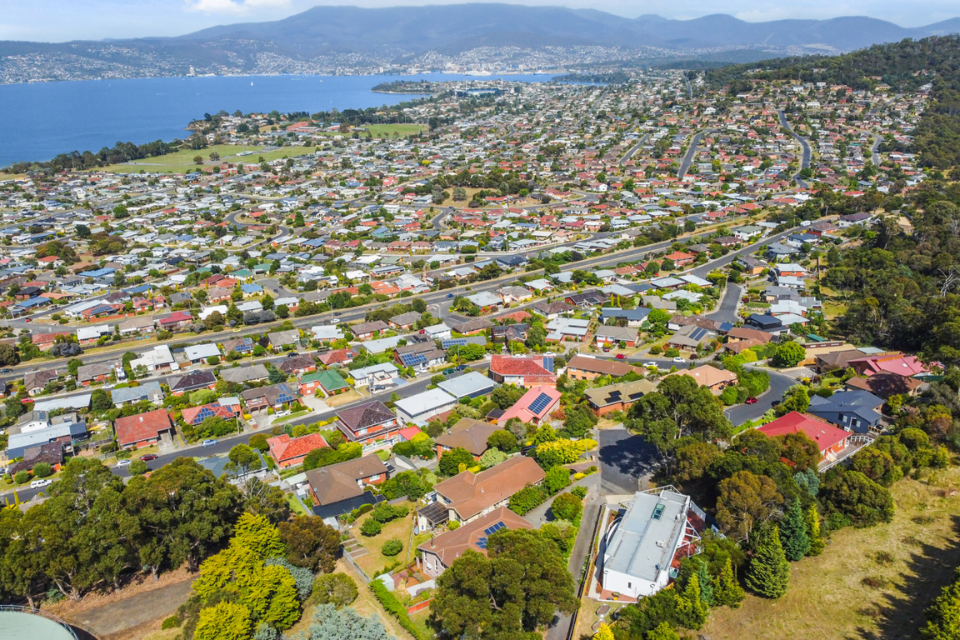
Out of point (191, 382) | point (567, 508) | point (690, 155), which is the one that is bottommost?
point (191, 382)

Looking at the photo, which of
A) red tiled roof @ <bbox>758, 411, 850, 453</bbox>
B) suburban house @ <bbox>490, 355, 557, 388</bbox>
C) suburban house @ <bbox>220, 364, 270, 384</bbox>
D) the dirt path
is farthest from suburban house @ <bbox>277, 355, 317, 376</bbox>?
red tiled roof @ <bbox>758, 411, 850, 453</bbox>

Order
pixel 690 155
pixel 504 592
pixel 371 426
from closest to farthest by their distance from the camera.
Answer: pixel 504 592
pixel 371 426
pixel 690 155

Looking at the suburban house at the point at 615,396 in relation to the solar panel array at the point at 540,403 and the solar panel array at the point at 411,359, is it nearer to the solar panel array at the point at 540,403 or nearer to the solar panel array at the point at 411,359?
the solar panel array at the point at 540,403

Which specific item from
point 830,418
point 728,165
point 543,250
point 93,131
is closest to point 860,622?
point 830,418

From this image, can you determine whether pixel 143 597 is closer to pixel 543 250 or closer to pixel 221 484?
pixel 221 484

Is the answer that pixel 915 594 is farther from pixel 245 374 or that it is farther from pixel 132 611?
pixel 245 374

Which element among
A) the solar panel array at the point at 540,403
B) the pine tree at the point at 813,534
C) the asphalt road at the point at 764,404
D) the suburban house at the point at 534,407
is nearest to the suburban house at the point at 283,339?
the suburban house at the point at 534,407

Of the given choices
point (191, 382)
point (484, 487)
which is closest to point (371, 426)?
point (484, 487)
